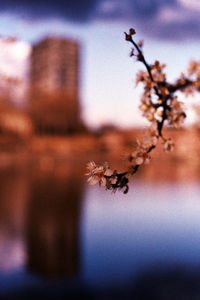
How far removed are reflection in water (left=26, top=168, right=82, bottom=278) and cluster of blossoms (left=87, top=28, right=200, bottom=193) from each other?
5244 mm

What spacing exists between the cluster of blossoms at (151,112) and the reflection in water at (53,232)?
17.2ft

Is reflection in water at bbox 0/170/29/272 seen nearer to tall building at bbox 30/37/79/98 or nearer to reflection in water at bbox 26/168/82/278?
reflection in water at bbox 26/168/82/278

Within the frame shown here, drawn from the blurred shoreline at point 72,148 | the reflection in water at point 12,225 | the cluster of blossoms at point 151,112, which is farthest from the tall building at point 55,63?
the cluster of blossoms at point 151,112

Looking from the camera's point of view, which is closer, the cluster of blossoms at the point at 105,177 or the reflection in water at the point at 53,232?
the cluster of blossoms at the point at 105,177

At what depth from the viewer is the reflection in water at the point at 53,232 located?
6.62 m

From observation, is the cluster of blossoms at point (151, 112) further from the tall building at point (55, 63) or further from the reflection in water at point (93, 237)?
the tall building at point (55, 63)

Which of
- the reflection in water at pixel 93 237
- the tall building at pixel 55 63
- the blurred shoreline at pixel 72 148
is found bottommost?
the reflection in water at pixel 93 237

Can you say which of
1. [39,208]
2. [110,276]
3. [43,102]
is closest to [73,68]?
[43,102]

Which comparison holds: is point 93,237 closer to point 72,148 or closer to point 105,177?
point 105,177

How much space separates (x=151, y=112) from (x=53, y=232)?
7642mm

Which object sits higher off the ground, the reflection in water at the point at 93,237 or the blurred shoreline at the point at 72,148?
the blurred shoreline at the point at 72,148

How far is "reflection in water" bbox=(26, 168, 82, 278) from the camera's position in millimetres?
6624

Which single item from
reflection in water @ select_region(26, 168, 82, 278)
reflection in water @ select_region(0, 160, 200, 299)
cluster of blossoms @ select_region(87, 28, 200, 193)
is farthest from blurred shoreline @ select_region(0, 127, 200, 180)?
cluster of blossoms @ select_region(87, 28, 200, 193)

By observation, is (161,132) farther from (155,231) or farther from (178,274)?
(155,231)
